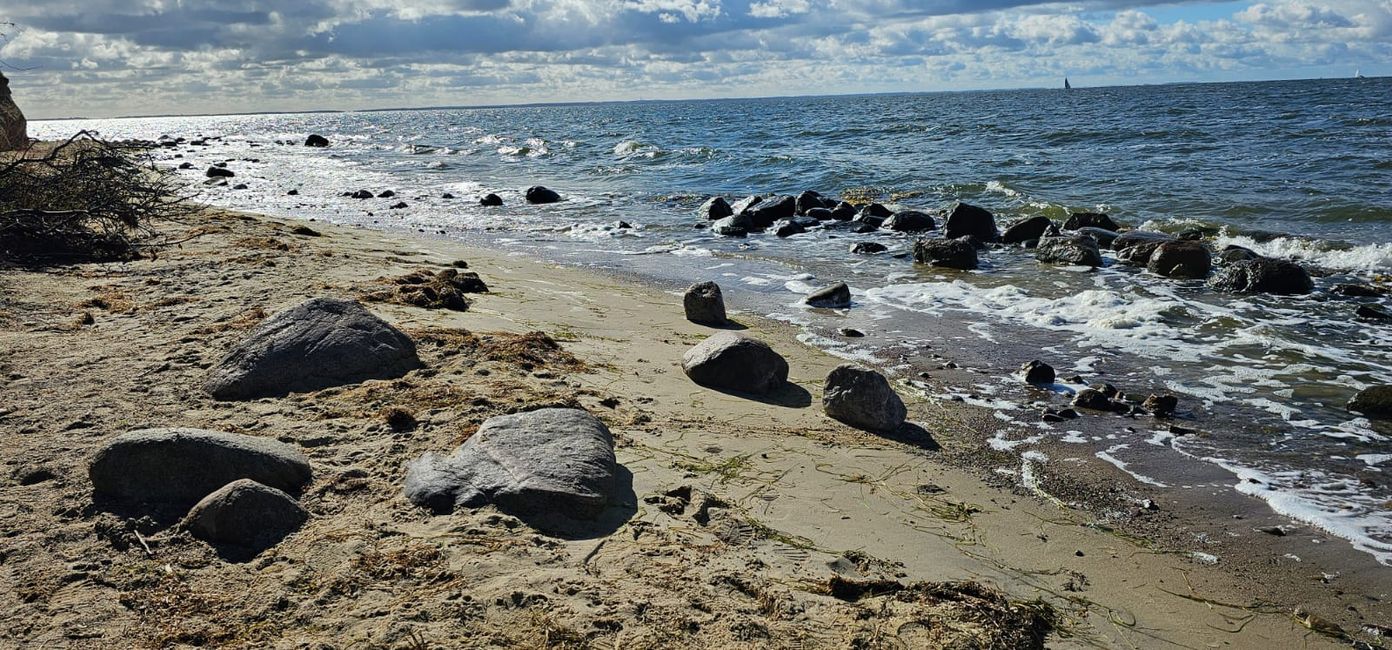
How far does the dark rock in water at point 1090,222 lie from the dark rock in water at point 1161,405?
29.7 ft

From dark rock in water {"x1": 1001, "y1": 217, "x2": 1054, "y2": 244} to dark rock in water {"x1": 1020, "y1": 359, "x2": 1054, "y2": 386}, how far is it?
7.71m

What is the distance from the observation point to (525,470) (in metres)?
3.86

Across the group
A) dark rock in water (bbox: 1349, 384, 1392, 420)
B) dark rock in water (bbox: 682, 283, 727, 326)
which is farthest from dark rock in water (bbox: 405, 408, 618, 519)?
dark rock in water (bbox: 1349, 384, 1392, 420)

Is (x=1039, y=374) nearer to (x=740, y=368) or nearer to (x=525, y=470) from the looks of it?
(x=740, y=368)

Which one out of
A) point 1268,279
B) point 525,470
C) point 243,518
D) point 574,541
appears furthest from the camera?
point 1268,279

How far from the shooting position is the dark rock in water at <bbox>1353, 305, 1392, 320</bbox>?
8.29 meters

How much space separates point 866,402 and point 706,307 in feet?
9.68

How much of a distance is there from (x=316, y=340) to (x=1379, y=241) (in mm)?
13527

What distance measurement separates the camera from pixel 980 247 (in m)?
13.3

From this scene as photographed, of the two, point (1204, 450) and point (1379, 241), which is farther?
point (1379, 241)

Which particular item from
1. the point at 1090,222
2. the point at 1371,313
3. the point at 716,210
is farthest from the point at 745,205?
the point at 1371,313

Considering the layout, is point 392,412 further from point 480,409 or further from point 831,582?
point 831,582

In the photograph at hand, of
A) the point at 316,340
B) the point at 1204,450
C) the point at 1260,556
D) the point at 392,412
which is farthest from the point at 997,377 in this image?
the point at 316,340

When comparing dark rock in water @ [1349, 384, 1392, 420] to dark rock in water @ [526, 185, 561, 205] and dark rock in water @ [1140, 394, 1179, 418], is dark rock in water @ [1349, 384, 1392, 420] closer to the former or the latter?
dark rock in water @ [1140, 394, 1179, 418]
